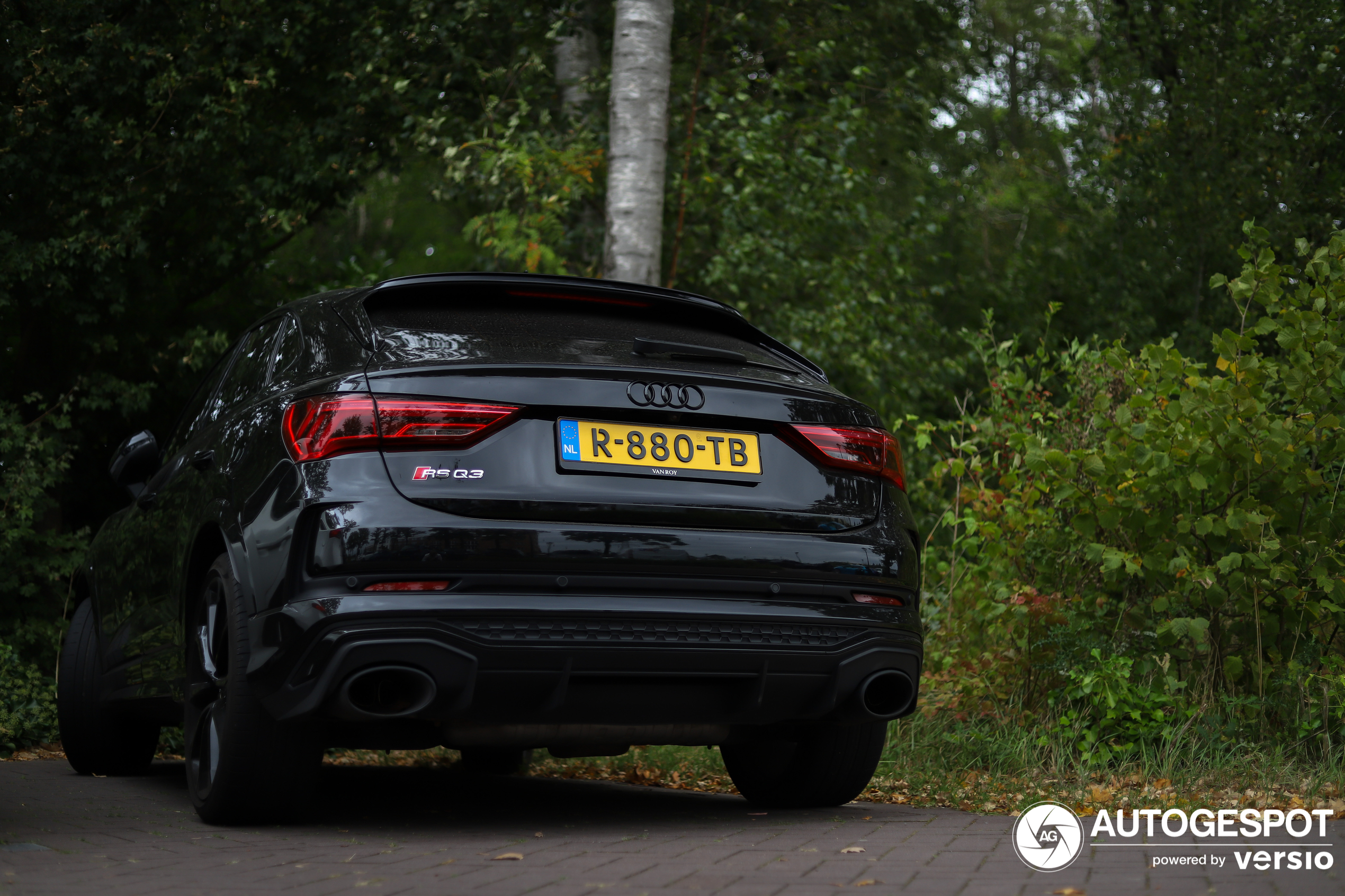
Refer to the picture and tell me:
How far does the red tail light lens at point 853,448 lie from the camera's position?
4.50 m

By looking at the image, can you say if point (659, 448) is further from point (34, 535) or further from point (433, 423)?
point (34, 535)

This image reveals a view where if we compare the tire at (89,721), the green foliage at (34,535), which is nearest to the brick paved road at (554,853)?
the tire at (89,721)

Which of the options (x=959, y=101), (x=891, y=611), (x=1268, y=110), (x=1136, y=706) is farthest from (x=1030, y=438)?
(x=959, y=101)

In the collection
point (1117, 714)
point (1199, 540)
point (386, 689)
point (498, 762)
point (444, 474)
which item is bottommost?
point (498, 762)

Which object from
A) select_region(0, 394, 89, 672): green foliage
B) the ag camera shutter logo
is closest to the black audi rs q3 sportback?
the ag camera shutter logo

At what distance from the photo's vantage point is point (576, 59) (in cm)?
1252

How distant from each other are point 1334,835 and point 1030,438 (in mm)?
2312

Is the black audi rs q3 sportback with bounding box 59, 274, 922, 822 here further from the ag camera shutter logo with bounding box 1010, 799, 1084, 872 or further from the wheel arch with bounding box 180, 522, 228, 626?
the ag camera shutter logo with bounding box 1010, 799, 1084, 872

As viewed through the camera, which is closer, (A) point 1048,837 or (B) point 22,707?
(A) point 1048,837

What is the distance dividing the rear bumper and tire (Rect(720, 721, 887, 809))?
0.58 m

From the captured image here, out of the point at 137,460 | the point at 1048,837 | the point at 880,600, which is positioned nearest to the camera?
the point at 1048,837

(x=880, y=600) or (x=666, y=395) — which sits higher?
(x=666, y=395)

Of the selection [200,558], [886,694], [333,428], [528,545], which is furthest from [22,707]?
[886,694]

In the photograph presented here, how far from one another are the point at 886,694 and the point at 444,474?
1647 millimetres
